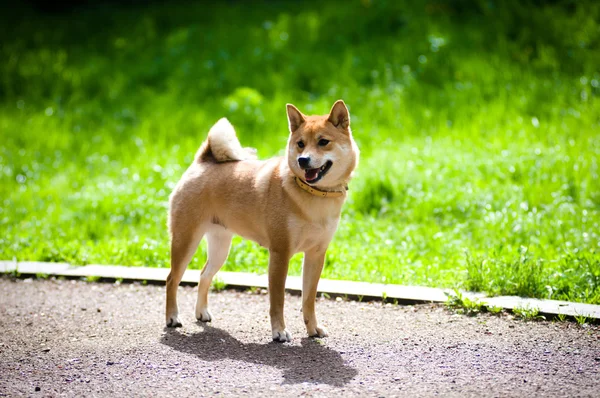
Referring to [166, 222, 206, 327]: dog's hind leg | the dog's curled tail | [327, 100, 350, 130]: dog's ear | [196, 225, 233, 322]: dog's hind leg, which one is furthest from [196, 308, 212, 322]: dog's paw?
[327, 100, 350, 130]: dog's ear

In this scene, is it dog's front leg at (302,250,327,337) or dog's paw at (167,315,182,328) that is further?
dog's paw at (167,315,182,328)

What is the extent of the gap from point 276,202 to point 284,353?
1.00 meters

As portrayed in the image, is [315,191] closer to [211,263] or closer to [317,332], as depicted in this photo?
[317,332]

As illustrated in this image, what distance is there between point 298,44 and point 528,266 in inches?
338

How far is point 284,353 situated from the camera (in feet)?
15.5

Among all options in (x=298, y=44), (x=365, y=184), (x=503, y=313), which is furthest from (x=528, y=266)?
(x=298, y=44)

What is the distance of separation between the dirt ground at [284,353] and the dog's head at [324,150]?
3.62 ft

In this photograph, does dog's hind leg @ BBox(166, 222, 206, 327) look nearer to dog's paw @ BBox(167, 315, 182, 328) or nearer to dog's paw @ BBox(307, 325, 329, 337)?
dog's paw @ BBox(167, 315, 182, 328)

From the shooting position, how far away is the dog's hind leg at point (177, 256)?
5.29m

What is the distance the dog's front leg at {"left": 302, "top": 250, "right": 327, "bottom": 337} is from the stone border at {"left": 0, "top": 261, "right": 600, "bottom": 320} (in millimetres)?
865

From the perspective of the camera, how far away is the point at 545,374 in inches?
165

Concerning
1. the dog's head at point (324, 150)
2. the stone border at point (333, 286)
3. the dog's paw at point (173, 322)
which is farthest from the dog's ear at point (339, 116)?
the dog's paw at point (173, 322)

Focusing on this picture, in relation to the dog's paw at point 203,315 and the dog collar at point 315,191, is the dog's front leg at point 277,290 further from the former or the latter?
the dog's paw at point 203,315

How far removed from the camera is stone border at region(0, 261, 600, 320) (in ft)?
17.4
